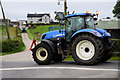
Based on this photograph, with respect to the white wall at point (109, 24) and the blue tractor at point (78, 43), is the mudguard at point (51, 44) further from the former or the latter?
the white wall at point (109, 24)

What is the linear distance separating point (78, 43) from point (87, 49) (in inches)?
20.1

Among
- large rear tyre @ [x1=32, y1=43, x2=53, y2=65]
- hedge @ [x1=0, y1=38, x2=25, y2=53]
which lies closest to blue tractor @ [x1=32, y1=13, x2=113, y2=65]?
large rear tyre @ [x1=32, y1=43, x2=53, y2=65]

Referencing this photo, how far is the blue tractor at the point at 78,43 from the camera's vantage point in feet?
32.4

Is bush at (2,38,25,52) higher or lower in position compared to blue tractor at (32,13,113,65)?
lower

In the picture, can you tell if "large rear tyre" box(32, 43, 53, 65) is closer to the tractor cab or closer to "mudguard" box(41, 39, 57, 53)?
"mudguard" box(41, 39, 57, 53)

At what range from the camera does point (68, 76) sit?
303 inches

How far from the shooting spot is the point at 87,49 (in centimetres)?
1016

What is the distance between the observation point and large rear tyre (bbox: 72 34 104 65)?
9719 millimetres

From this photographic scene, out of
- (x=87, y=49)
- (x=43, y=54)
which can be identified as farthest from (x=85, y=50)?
(x=43, y=54)

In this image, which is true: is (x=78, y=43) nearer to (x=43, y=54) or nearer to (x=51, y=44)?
(x=51, y=44)

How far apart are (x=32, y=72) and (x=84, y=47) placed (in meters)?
2.87

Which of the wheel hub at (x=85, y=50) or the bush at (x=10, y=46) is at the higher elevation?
the wheel hub at (x=85, y=50)

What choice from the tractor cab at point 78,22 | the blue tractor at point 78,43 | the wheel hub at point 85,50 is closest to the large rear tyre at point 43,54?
the blue tractor at point 78,43

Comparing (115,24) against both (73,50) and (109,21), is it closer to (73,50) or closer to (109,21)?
(109,21)
